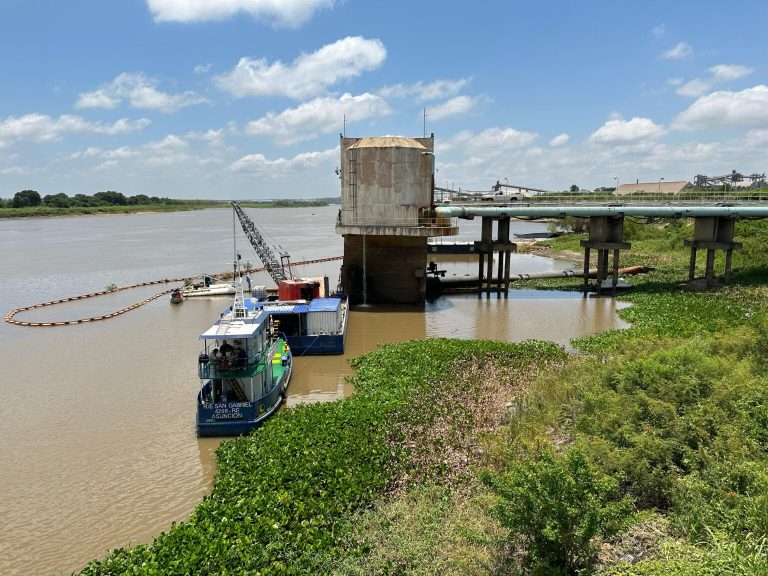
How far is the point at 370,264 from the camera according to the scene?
35.2 meters

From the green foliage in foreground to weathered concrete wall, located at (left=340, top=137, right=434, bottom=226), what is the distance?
631 inches

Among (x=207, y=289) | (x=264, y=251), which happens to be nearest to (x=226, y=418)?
(x=264, y=251)

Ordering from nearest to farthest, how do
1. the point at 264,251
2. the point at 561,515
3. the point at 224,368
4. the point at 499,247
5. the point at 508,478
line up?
the point at 561,515 → the point at 508,478 → the point at 224,368 → the point at 499,247 → the point at 264,251

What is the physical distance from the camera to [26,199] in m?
170

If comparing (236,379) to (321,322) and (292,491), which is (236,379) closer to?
(292,491)

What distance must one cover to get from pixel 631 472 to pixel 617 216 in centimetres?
2947

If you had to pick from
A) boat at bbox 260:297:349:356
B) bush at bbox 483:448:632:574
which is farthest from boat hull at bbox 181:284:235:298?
bush at bbox 483:448:632:574

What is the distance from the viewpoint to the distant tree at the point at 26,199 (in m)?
168

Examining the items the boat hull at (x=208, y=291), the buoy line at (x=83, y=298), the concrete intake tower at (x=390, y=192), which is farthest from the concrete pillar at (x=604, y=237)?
the buoy line at (x=83, y=298)

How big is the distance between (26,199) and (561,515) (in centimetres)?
20358

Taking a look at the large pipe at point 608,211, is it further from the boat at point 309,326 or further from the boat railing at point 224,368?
the boat railing at point 224,368

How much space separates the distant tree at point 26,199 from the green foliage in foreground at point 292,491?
7568 inches

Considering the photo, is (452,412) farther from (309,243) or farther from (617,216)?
(309,243)

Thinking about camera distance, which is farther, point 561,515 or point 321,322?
point 321,322
